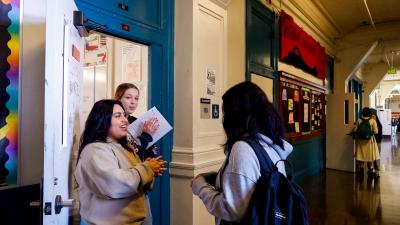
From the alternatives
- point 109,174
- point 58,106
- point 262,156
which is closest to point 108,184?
point 109,174

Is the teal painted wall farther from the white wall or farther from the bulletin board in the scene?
the white wall

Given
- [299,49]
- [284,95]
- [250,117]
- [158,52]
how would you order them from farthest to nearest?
[299,49], [284,95], [158,52], [250,117]

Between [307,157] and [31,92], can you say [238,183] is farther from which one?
[307,157]

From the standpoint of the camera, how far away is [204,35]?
261 centimetres

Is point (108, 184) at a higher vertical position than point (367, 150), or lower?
higher

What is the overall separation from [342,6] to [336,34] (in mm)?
1774

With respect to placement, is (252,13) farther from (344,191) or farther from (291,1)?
(344,191)

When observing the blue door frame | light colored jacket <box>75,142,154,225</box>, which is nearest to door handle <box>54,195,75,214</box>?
light colored jacket <box>75,142,154,225</box>

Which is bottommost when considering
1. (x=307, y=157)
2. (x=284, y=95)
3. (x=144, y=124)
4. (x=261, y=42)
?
(x=307, y=157)

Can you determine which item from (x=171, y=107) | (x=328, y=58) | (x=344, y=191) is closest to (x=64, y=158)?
(x=171, y=107)

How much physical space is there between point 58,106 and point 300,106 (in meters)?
4.77

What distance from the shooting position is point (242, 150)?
1.20 metres

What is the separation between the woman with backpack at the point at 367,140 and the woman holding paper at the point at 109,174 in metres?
5.41

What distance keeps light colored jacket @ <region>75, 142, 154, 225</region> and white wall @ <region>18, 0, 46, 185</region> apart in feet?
1.00
